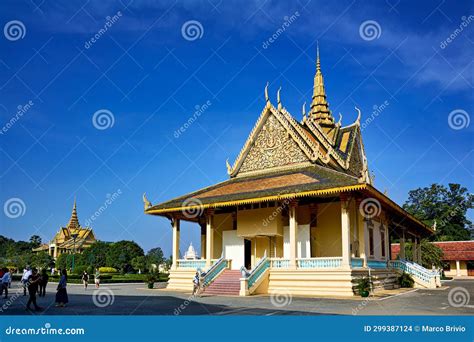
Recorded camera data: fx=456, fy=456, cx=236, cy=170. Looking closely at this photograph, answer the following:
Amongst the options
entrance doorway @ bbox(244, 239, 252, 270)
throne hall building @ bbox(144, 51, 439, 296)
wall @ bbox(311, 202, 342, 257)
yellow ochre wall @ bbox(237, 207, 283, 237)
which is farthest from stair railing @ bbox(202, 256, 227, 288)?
wall @ bbox(311, 202, 342, 257)

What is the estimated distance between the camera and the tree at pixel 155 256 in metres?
51.5

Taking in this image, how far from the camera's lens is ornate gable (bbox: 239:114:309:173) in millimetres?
21812

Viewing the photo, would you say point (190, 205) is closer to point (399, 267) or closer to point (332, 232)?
point (332, 232)

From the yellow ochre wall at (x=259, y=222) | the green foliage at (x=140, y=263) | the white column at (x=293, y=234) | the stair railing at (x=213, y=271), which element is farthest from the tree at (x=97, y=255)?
the white column at (x=293, y=234)

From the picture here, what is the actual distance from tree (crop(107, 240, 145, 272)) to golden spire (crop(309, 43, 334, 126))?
96.8ft

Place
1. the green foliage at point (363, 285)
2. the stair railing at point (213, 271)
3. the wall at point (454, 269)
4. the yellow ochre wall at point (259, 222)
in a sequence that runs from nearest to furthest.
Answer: the green foliage at point (363, 285) < the stair railing at point (213, 271) < the yellow ochre wall at point (259, 222) < the wall at point (454, 269)

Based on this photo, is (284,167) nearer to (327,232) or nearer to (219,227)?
(327,232)

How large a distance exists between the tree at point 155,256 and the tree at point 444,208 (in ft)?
116

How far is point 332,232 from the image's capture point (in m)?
19.7

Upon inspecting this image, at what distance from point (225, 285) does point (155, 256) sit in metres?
36.8

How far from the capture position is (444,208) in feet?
214

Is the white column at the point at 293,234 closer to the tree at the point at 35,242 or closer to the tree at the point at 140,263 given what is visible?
the tree at the point at 140,263

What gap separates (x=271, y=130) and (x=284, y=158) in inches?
68.4

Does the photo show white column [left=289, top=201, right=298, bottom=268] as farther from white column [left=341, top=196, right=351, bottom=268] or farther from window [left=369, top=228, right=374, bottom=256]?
window [left=369, top=228, right=374, bottom=256]
